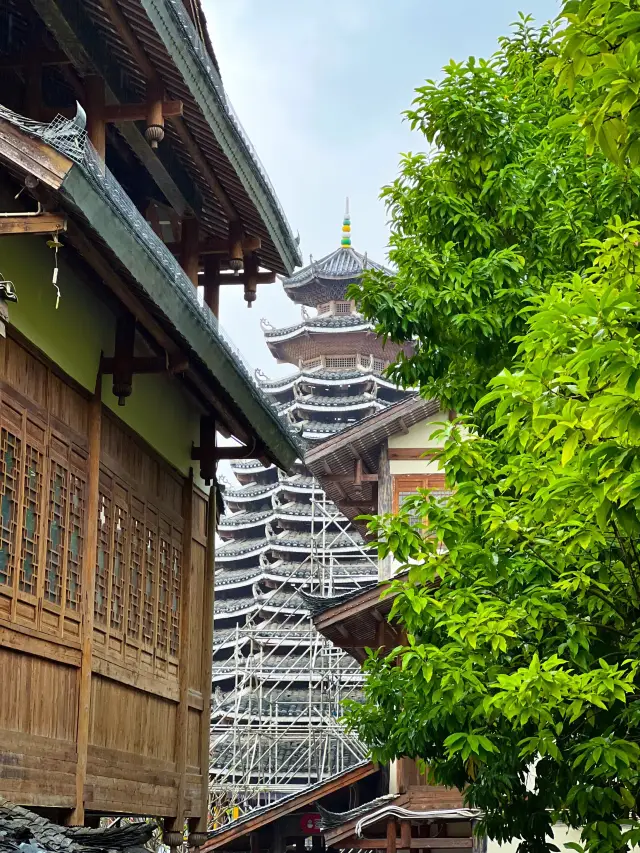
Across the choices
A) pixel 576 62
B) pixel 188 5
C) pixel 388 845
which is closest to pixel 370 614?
pixel 388 845

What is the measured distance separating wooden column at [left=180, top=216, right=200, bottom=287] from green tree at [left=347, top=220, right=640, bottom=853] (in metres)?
4.73

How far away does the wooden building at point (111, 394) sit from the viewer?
9.31 meters

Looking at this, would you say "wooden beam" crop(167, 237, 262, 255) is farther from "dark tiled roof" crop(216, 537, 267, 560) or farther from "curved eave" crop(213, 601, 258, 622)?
"dark tiled roof" crop(216, 537, 267, 560)

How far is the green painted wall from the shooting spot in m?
9.70

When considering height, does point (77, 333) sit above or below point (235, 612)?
below

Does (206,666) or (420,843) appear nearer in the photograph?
(206,666)

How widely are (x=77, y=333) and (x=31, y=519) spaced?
1.88 meters

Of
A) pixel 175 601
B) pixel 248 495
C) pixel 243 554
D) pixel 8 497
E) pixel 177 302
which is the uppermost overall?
pixel 248 495

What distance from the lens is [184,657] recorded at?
13984 mm

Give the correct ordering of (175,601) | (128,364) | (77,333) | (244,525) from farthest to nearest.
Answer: (244,525)
(175,601)
(128,364)
(77,333)

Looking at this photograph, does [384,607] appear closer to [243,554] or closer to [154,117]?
[154,117]

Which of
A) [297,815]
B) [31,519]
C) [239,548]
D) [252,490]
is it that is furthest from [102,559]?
[252,490]

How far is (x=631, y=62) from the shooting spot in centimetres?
524

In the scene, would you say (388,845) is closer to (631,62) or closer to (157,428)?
(157,428)
